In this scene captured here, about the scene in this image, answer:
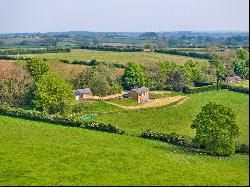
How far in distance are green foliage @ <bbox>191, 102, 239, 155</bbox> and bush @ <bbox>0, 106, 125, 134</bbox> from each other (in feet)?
46.4

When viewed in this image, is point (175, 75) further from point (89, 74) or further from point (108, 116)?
point (108, 116)

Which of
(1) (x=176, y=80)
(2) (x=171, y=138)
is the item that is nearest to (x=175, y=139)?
(2) (x=171, y=138)

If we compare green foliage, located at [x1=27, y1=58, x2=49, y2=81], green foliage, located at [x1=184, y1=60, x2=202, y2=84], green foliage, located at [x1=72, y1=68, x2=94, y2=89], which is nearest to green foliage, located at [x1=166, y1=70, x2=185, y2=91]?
green foliage, located at [x1=184, y1=60, x2=202, y2=84]

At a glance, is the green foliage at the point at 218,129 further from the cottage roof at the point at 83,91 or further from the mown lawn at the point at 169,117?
the cottage roof at the point at 83,91

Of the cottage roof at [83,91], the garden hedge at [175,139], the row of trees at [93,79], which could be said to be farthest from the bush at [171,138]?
the cottage roof at [83,91]

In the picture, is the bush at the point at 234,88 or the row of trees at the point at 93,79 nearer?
the row of trees at the point at 93,79

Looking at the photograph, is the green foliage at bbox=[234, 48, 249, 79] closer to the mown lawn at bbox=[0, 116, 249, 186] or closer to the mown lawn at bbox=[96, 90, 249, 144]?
the mown lawn at bbox=[96, 90, 249, 144]

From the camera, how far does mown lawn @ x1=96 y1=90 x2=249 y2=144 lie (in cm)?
6481

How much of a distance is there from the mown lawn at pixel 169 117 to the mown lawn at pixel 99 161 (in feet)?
24.2

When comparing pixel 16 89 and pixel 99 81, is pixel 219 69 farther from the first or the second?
pixel 16 89

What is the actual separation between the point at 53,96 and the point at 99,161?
3174cm

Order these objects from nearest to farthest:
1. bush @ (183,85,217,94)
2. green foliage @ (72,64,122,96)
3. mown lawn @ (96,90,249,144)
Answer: mown lawn @ (96,90,249,144) → green foliage @ (72,64,122,96) → bush @ (183,85,217,94)

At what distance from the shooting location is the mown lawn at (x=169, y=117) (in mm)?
64812

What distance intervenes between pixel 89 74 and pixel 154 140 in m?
44.4
